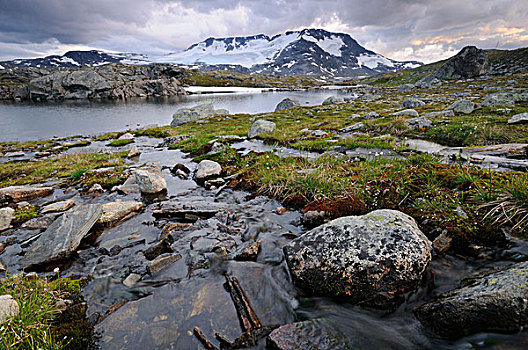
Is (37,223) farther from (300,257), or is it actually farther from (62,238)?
(300,257)

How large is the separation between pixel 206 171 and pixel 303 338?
992 centimetres

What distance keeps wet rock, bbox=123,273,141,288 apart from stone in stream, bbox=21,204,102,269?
2.18 metres

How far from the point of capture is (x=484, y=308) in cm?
324

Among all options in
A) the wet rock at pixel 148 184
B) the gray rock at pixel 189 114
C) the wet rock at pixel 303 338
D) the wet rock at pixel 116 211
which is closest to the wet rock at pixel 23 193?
the wet rock at pixel 148 184

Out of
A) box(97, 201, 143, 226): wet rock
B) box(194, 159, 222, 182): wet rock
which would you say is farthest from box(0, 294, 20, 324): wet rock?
box(194, 159, 222, 182): wet rock

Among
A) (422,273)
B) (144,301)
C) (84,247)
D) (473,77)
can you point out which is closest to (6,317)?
(144,301)

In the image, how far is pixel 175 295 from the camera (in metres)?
5.02

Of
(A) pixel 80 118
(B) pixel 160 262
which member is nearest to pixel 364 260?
(B) pixel 160 262

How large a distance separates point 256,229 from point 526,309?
18.5 ft

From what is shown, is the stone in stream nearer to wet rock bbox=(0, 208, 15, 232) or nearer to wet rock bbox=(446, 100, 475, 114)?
wet rock bbox=(0, 208, 15, 232)

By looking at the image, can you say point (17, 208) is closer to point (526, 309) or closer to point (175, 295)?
point (175, 295)

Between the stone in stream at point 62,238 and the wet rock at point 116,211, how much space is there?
43 centimetres

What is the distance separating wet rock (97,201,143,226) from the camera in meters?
8.10

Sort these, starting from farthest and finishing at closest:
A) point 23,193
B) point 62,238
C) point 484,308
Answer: point 23,193 → point 62,238 → point 484,308
